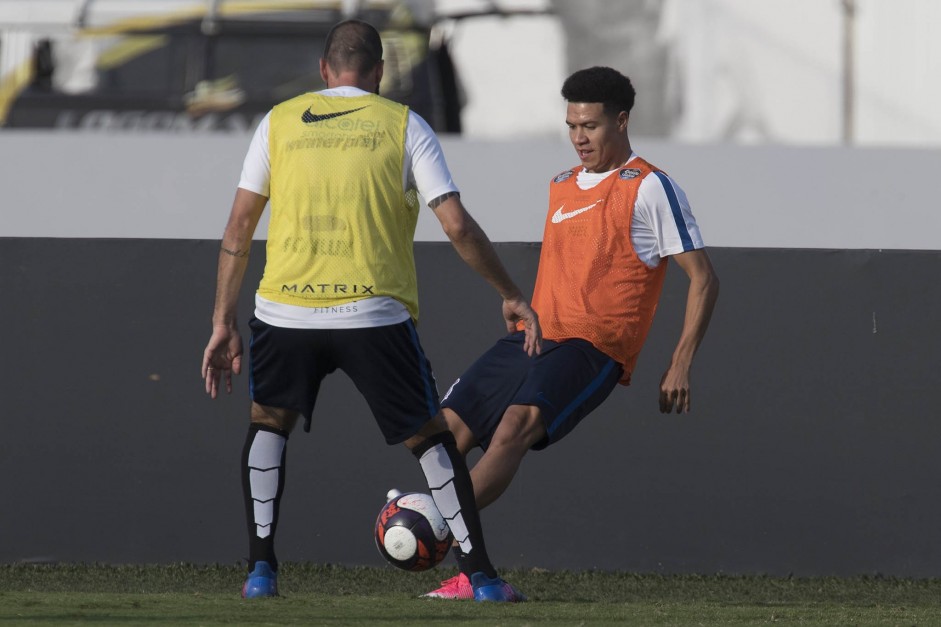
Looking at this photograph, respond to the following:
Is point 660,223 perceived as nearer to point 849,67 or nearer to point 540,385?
point 540,385

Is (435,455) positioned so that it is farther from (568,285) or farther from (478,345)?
(478,345)

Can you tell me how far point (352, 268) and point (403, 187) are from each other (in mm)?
270

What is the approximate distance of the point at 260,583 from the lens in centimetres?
417

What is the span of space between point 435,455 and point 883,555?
108 inches

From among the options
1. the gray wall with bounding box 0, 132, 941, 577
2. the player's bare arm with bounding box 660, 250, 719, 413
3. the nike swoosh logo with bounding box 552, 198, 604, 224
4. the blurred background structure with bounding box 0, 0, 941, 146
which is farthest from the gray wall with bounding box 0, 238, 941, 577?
the blurred background structure with bounding box 0, 0, 941, 146

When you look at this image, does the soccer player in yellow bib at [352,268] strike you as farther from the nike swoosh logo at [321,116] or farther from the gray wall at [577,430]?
the gray wall at [577,430]

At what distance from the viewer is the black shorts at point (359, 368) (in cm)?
403

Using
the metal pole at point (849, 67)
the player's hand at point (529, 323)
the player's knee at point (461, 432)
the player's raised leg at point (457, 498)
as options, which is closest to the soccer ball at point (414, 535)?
the player's raised leg at point (457, 498)

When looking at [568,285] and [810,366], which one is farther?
[810,366]

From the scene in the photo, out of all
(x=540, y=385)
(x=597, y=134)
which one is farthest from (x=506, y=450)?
(x=597, y=134)

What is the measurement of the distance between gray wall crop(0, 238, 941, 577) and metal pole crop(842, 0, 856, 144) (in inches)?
289

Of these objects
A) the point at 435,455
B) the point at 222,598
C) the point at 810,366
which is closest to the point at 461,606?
the point at 435,455

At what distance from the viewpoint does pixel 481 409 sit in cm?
472

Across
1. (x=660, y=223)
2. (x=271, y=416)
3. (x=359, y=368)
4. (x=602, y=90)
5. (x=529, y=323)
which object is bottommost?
(x=271, y=416)
